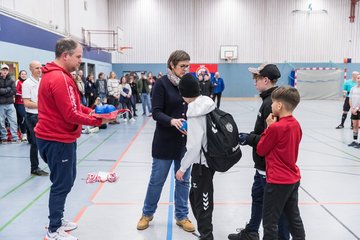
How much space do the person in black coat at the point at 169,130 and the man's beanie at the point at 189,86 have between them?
36cm

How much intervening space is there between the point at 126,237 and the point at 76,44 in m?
1.90

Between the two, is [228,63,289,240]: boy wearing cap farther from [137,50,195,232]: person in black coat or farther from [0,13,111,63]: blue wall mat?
[0,13,111,63]: blue wall mat

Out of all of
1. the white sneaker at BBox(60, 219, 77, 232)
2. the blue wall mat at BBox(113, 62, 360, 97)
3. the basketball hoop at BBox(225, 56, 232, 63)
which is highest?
the basketball hoop at BBox(225, 56, 232, 63)

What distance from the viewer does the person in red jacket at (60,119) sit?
272cm

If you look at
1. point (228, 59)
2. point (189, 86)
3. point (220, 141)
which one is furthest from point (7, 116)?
point (228, 59)

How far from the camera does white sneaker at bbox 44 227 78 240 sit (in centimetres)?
304

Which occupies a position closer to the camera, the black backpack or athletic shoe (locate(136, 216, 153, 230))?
the black backpack

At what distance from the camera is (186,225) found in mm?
3371

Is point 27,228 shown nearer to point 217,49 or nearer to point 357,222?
point 357,222

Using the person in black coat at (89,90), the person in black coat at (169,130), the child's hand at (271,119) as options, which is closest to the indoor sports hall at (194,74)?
the person in black coat at (169,130)

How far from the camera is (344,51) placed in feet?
73.5

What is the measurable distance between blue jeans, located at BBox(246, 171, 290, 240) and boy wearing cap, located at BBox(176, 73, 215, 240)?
47cm

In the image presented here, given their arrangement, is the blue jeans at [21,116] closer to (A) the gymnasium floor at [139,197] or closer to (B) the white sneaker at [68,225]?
(A) the gymnasium floor at [139,197]

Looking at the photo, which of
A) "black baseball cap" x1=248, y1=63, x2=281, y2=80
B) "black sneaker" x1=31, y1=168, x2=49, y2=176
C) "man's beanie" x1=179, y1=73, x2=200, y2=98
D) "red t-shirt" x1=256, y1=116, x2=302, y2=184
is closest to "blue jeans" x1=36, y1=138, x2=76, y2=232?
"man's beanie" x1=179, y1=73, x2=200, y2=98
